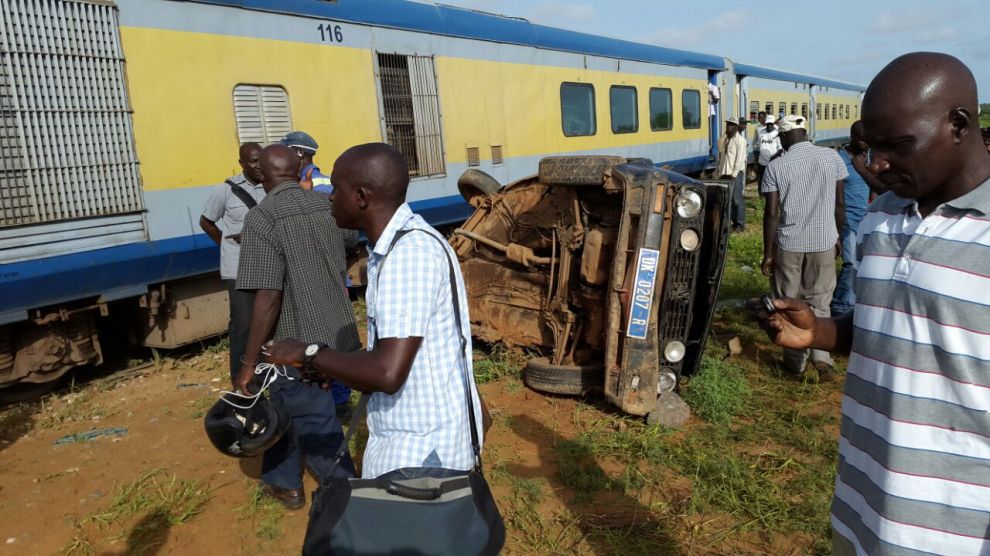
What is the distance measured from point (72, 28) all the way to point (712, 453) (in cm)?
543

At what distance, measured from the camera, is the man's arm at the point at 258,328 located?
3152mm

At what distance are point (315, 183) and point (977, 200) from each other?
4534 millimetres

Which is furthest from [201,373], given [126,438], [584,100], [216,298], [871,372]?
[584,100]

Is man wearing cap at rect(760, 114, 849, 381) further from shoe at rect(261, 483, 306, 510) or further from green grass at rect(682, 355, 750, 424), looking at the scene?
shoe at rect(261, 483, 306, 510)

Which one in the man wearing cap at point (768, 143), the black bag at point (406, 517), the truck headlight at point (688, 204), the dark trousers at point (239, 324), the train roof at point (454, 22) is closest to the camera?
the black bag at point (406, 517)

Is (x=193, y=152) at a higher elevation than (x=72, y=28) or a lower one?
lower

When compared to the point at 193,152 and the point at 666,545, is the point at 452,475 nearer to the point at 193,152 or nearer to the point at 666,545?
the point at 666,545

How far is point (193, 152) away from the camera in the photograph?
225 inches

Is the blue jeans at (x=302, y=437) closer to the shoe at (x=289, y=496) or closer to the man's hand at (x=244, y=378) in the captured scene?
the shoe at (x=289, y=496)

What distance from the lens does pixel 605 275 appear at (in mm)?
4484

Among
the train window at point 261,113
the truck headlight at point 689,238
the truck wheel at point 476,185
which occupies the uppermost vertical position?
the train window at point 261,113

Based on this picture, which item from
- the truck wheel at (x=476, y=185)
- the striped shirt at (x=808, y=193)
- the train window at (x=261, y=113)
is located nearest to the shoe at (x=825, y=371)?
the striped shirt at (x=808, y=193)

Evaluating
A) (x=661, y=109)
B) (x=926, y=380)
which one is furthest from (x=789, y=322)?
(x=661, y=109)

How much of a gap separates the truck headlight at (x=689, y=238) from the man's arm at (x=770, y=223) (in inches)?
44.4
